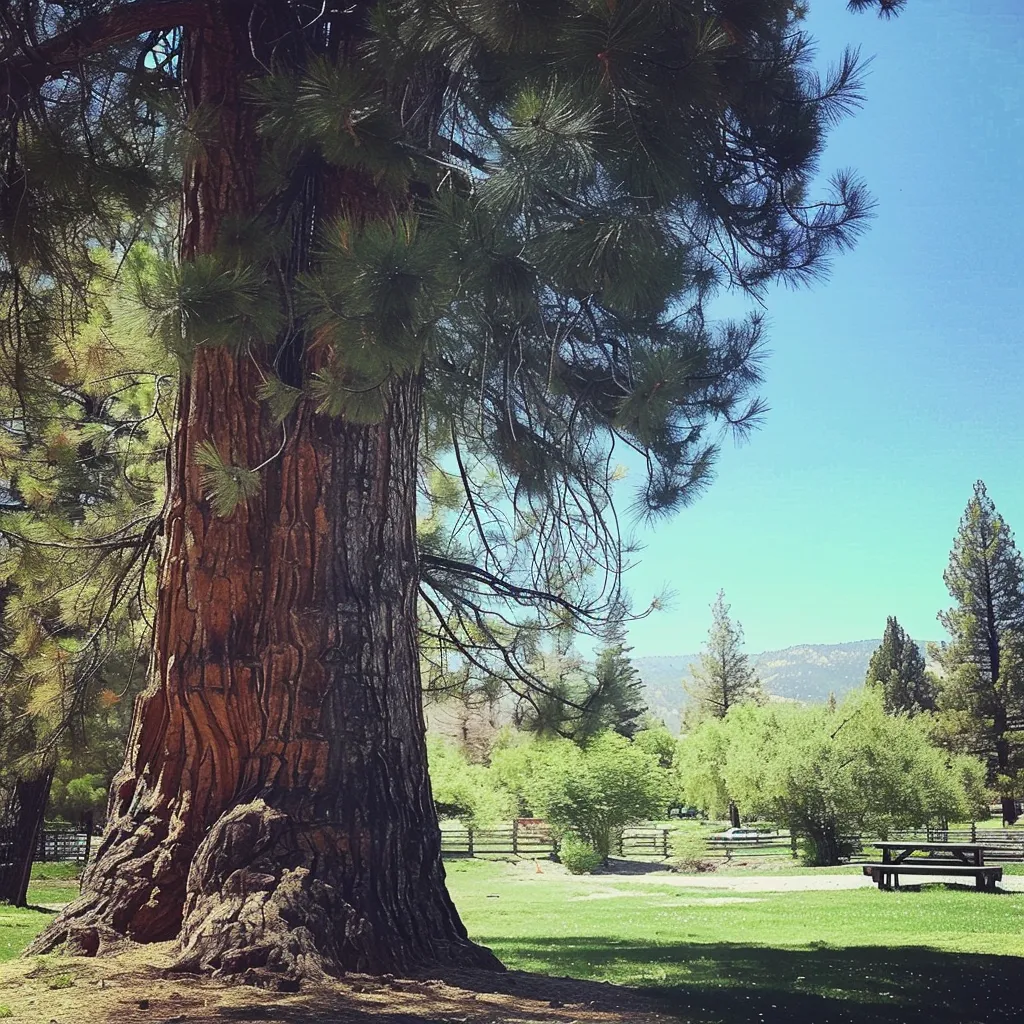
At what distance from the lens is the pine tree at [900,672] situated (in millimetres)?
46344

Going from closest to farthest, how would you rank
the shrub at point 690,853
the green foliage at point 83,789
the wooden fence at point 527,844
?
the green foliage at point 83,789, the shrub at point 690,853, the wooden fence at point 527,844

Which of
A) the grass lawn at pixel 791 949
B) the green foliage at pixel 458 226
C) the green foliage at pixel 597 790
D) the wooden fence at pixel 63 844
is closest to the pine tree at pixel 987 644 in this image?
the green foliage at pixel 597 790

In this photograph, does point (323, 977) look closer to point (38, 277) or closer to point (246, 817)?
point (246, 817)

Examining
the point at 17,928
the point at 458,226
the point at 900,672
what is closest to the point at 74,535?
the point at 17,928

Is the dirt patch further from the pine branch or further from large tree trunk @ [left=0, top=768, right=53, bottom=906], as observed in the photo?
large tree trunk @ [left=0, top=768, right=53, bottom=906]

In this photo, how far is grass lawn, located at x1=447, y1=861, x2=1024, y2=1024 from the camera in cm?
424

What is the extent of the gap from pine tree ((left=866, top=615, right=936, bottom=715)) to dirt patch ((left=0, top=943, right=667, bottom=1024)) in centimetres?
4536

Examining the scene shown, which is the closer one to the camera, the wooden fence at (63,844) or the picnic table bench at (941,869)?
the picnic table bench at (941,869)

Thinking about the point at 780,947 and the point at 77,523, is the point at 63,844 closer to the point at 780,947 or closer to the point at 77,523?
the point at 77,523

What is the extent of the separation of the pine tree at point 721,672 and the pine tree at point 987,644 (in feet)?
52.7

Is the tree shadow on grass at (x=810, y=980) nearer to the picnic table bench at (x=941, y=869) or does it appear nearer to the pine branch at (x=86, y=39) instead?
the pine branch at (x=86, y=39)

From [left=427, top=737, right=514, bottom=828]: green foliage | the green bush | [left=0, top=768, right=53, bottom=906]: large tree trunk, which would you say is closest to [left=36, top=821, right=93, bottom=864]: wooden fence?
[left=0, top=768, right=53, bottom=906]: large tree trunk

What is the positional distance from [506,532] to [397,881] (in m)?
3.23

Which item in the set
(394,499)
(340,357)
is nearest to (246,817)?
(394,499)
